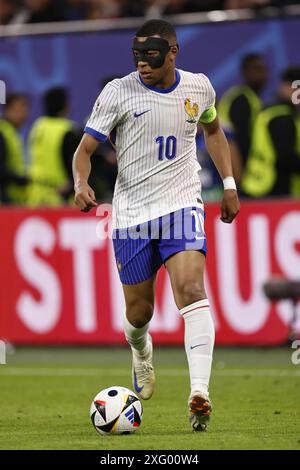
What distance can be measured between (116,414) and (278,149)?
6.78 m

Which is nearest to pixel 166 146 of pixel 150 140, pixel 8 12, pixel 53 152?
pixel 150 140

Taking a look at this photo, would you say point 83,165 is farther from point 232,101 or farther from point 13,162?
point 13,162

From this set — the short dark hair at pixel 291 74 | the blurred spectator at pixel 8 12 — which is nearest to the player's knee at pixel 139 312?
the short dark hair at pixel 291 74

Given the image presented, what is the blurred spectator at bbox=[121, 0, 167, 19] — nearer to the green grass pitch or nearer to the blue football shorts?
the green grass pitch

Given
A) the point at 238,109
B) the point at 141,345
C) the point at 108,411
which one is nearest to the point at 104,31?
the point at 238,109

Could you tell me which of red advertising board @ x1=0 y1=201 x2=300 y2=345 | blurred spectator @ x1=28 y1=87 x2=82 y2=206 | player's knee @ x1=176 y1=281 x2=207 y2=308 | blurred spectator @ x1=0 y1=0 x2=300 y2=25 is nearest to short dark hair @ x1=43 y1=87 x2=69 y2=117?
blurred spectator @ x1=28 y1=87 x2=82 y2=206

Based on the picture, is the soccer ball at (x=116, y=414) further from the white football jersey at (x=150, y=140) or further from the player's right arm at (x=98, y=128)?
the player's right arm at (x=98, y=128)

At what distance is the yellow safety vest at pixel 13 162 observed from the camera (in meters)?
15.0

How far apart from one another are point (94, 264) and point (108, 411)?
6073mm

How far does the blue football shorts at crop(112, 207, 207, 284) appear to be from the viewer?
309 inches

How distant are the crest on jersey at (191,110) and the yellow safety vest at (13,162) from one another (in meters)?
7.00

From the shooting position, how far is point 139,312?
8.41m

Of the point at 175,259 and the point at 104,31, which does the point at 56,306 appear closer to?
the point at 104,31

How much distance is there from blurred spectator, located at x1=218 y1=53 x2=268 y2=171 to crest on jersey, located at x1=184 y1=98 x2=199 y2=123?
20.5ft
